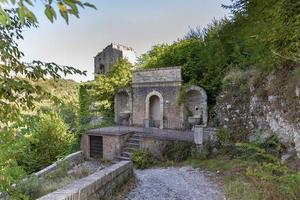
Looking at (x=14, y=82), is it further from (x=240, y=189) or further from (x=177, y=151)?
(x=177, y=151)

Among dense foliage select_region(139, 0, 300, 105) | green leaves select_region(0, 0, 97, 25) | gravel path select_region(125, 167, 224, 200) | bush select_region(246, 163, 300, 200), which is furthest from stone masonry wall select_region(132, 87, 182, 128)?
green leaves select_region(0, 0, 97, 25)

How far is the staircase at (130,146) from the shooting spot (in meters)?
12.6

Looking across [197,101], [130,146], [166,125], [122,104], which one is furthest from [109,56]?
[130,146]

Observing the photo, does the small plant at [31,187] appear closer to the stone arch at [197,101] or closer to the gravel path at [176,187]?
the gravel path at [176,187]

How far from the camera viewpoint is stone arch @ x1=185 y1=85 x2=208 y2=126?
1524 cm

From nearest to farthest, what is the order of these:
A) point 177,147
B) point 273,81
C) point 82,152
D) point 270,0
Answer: point 270,0 < point 273,81 < point 177,147 < point 82,152

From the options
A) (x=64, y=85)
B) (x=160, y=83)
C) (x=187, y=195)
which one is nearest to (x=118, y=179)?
(x=187, y=195)

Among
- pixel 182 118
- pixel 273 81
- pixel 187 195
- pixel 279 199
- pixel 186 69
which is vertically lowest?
pixel 187 195

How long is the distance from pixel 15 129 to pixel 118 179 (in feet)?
15.7

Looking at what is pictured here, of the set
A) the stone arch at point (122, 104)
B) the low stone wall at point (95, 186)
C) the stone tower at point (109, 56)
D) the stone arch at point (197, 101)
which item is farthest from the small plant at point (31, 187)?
the stone tower at point (109, 56)

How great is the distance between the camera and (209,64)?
15336 mm

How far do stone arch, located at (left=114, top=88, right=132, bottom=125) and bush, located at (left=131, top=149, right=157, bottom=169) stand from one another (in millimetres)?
6011

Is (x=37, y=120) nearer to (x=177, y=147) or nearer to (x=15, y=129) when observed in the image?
(x=15, y=129)

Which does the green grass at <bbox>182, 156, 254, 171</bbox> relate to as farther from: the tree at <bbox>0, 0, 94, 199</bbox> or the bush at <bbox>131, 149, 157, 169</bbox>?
the tree at <bbox>0, 0, 94, 199</bbox>
